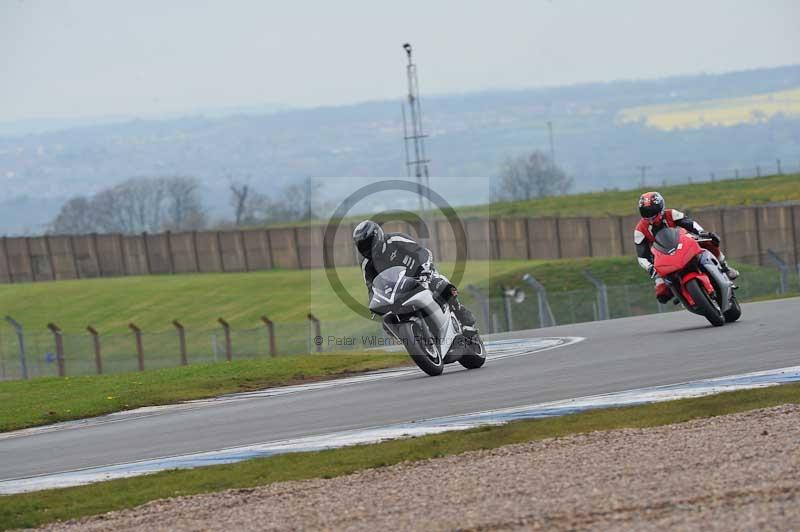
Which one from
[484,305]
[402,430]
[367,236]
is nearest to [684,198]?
[484,305]

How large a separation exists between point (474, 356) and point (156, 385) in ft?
17.6

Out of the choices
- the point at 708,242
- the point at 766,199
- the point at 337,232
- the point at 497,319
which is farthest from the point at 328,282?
the point at 708,242

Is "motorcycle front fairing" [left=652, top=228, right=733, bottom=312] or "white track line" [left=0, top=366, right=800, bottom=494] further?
"motorcycle front fairing" [left=652, top=228, right=733, bottom=312]

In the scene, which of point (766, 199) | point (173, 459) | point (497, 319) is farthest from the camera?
point (766, 199)

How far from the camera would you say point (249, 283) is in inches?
2872

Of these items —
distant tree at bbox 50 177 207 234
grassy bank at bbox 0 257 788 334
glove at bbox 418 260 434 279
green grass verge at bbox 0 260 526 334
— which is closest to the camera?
glove at bbox 418 260 434 279

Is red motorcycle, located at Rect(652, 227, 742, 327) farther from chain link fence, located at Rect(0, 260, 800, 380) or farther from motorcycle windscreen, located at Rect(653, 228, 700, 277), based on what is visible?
chain link fence, located at Rect(0, 260, 800, 380)

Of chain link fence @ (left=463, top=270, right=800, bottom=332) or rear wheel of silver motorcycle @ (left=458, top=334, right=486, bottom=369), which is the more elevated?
rear wheel of silver motorcycle @ (left=458, top=334, right=486, bottom=369)

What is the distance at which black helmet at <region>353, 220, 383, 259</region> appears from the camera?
17.3 meters

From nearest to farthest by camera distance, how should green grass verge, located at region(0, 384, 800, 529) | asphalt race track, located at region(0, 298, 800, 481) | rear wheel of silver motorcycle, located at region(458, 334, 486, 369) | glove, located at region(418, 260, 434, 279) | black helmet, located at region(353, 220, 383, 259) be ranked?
green grass verge, located at region(0, 384, 800, 529) < asphalt race track, located at region(0, 298, 800, 481) < black helmet, located at region(353, 220, 383, 259) < glove, located at region(418, 260, 434, 279) < rear wheel of silver motorcycle, located at region(458, 334, 486, 369)

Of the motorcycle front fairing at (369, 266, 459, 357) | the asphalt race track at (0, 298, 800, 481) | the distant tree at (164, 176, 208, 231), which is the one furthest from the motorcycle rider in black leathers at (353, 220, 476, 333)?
the distant tree at (164, 176, 208, 231)

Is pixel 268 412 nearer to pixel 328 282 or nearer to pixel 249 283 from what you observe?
pixel 249 283

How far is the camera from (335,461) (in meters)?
12.4

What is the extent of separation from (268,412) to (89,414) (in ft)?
11.5
